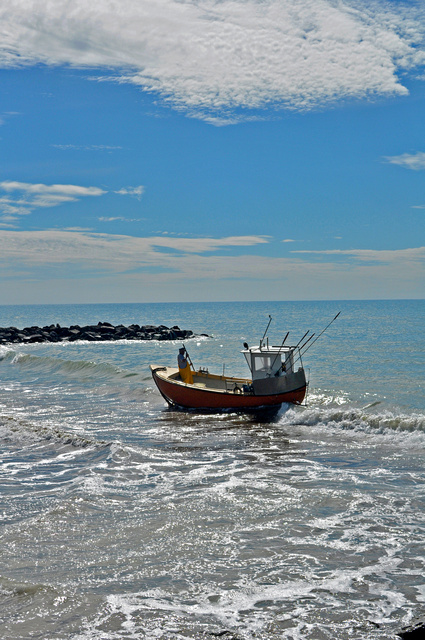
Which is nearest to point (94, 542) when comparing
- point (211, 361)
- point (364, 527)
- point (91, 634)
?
point (91, 634)

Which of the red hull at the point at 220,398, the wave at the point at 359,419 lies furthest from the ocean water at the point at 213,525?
the red hull at the point at 220,398

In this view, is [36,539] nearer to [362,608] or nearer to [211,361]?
[362,608]

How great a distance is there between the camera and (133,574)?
26.3ft

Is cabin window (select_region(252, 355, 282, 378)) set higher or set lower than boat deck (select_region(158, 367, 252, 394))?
higher

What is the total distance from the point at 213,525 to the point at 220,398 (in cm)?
1312

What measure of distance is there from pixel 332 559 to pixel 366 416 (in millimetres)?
12127

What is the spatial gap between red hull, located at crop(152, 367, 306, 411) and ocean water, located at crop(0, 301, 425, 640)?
763mm

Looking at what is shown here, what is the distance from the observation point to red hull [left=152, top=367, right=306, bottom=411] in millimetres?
22547

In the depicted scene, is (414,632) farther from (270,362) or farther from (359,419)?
(270,362)

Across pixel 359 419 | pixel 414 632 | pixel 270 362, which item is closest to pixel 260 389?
pixel 270 362

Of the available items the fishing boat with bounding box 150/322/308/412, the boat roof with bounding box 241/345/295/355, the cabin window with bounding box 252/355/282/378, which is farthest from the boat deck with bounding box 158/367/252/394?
the boat roof with bounding box 241/345/295/355

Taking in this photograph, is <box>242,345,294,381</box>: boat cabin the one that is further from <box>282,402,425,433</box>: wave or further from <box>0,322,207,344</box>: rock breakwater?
<box>0,322,207,344</box>: rock breakwater

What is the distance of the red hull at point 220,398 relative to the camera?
22547 millimetres

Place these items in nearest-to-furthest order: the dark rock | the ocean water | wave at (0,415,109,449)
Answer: the dark rock < the ocean water < wave at (0,415,109,449)
